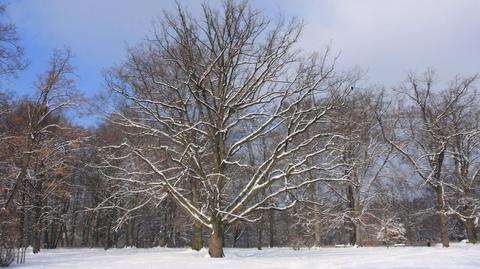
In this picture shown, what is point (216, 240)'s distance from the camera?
62.2ft

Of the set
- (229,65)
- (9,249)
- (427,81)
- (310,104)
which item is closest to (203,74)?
(229,65)

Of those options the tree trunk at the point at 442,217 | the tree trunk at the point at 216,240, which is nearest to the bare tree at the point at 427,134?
the tree trunk at the point at 442,217

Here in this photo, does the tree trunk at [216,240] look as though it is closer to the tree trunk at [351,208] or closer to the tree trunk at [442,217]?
the tree trunk at [442,217]

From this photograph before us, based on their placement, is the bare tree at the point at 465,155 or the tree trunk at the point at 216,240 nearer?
the tree trunk at the point at 216,240

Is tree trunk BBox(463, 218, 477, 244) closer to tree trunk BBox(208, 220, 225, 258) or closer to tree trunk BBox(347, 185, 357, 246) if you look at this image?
tree trunk BBox(347, 185, 357, 246)

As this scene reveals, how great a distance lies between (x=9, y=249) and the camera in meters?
15.0

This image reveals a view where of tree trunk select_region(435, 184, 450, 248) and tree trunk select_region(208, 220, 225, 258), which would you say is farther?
tree trunk select_region(435, 184, 450, 248)

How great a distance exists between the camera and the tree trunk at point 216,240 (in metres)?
18.8

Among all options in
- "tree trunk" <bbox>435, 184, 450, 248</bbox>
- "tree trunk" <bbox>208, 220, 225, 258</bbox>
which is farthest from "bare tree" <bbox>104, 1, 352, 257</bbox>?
"tree trunk" <bbox>435, 184, 450, 248</bbox>

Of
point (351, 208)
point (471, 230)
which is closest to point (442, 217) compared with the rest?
point (471, 230)

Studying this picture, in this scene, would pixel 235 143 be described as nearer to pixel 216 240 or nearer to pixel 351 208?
pixel 216 240

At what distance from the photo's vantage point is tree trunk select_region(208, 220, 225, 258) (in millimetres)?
18795

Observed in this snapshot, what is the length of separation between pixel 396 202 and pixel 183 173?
2167cm

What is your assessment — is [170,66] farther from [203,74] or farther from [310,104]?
[310,104]
